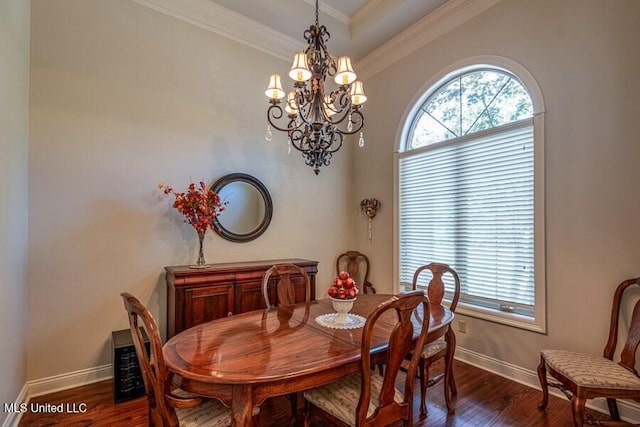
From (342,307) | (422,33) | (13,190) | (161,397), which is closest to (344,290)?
(342,307)

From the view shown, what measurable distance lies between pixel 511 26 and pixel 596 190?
168cm

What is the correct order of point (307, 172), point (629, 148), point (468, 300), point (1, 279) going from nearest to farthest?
point (1, 279), point (629, 148), point (468, 300), point (307, 172)

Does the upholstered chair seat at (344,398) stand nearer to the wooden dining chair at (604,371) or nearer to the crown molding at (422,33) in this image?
the wooden dining chair at (604,371)

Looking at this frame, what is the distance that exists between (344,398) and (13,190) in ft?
8.34

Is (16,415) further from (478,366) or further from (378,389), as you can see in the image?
(478,366)

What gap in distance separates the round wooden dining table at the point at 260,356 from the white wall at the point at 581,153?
1.20 m

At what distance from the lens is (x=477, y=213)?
3.16 m

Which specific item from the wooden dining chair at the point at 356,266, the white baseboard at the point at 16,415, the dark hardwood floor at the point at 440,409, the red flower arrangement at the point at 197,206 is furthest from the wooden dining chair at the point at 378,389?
the wooden dining chair at the point at 356,266

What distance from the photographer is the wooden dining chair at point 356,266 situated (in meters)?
4.37

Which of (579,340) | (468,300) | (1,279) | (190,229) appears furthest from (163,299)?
(579,340)

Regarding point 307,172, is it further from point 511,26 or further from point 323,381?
point 323,381

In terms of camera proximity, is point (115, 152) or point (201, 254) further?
point (201, 254)

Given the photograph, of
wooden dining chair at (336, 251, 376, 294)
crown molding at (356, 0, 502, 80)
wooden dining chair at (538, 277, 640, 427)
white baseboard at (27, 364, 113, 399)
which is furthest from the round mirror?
wooden dining chair at (538, 277, 640, 427)

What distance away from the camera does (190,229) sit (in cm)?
319
